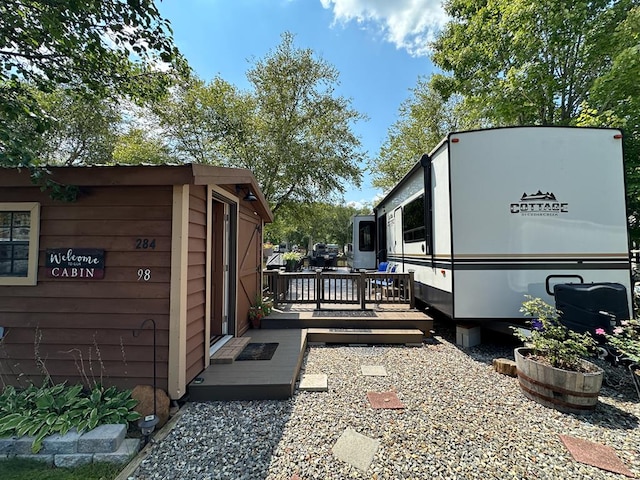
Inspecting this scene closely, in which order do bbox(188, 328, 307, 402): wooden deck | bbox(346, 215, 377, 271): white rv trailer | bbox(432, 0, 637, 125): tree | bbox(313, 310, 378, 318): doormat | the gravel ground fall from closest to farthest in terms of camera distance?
the gravel ground, bbox(188, 328, 307, 402): wooden deck, bbox(313, 310, 378, 318): doormat, bbox(432, 0, 637, 125): tree, bbox(346, 215, 377, 271): white rv trailer

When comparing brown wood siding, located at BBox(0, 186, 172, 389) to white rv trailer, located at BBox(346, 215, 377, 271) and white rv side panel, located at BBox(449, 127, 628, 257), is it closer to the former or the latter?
white rv side panel, located at BBox(449, 127, 628, 257)

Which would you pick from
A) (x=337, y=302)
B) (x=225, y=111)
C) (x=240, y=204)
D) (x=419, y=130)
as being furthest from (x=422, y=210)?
(x=419, y=130)

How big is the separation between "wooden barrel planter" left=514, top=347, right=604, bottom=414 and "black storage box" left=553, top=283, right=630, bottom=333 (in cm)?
79

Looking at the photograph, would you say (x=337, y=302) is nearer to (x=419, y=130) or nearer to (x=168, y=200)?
(x=168, y=200)

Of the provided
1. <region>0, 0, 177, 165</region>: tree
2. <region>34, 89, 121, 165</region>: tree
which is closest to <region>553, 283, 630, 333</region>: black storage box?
<region>0, 0, 177, 165</region>: tree

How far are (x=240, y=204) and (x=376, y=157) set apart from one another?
49.4 feet

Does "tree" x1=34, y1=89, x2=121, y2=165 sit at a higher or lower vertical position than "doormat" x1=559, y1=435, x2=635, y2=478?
higher

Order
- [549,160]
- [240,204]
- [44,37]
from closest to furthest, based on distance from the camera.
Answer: [44,37]
[549,160]
[240,204]

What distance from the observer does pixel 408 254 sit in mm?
6328

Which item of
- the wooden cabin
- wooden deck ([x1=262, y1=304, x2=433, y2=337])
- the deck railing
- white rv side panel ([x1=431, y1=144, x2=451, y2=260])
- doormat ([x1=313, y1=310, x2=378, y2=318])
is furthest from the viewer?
the deck railing

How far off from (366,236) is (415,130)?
9.04 meters

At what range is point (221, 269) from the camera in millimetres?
4531

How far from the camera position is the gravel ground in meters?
2.08

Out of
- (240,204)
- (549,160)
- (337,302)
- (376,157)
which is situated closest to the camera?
(549,160)
